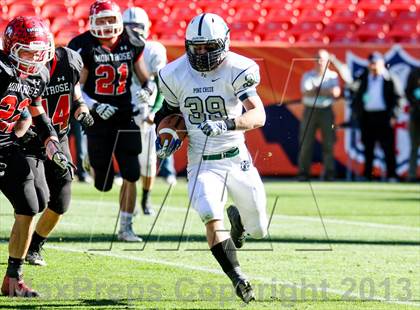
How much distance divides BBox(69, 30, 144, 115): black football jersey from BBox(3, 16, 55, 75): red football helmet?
2.44m

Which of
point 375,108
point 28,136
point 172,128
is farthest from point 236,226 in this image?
point 375,108

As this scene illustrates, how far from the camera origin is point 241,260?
7.40 meters

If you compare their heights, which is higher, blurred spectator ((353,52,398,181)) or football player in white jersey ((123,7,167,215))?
football player in white jersey ((123,7,167,215))

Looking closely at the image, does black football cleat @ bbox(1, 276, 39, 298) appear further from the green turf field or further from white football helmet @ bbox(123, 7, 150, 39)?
white football helmet @ bbox(123, 7, 150, 39)

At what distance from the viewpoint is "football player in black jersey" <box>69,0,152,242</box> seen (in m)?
8.16

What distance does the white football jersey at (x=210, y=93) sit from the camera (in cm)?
603

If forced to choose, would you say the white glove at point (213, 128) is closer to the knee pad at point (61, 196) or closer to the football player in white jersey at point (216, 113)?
the football player in white jersey at point (216, 113)

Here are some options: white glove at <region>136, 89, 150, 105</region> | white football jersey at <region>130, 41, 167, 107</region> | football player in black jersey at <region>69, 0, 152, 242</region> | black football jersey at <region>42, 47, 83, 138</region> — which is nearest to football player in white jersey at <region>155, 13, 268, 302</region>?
black football jersey at <region>42, 47, 83, 138</region>

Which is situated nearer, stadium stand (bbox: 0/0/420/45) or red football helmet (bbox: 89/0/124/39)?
red football helmet (bbox: 89/0/124/39)

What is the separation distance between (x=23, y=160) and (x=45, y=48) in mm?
659

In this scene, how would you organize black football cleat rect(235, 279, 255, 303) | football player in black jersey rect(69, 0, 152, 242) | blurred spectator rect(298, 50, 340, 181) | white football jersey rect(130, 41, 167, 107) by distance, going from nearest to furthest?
black football cleat rect(235, 279, 255, 303) → football player in black jersey rect(69, 0, 152, 242) → white football jersey rect(130, 41, 167, 107) → blurred spectator rect(298, 50, 340, 181)

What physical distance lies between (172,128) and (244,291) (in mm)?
1172

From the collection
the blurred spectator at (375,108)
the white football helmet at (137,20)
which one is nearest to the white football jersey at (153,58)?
the white football helmet at (137,20)

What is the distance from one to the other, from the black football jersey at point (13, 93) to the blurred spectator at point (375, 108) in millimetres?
9258
